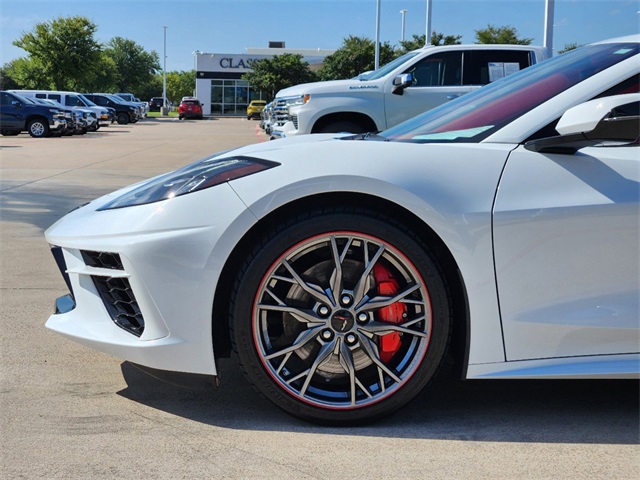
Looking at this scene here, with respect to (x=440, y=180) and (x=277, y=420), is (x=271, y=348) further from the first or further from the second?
(x=440, y=180)

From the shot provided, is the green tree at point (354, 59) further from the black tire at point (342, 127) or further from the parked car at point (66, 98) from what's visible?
the black tire at point (342, 127)

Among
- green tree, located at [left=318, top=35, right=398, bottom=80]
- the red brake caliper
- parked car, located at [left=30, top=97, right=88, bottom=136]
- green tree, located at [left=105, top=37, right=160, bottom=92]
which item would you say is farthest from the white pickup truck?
green tree, located at [left=105, top=37, right=160, bottom=92]

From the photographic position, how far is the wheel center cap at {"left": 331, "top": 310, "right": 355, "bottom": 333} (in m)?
2.75

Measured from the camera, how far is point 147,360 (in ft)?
9.04

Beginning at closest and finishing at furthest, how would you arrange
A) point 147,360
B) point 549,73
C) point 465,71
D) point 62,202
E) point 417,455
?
point 417,455 < point 147,360 < point 549,73 < point 62,202 < point 465,71

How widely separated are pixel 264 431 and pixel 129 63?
94.7 meters

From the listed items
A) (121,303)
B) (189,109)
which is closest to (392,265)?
(121,303)

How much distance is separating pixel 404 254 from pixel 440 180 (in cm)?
30

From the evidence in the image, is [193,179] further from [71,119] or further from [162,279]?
[71,119]

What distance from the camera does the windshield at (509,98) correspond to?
117 inches

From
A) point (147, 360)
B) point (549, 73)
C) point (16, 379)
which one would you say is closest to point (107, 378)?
point (16, 379)

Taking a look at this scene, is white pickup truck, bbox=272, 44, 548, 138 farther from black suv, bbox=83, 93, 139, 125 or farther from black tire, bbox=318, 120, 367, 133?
black suv, bbox=83, 93, 139, 125

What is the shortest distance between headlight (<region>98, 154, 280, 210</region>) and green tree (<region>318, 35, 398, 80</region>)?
47.9 metres

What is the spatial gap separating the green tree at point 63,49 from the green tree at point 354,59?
16.7 meters
